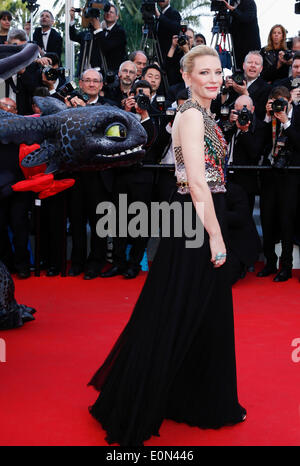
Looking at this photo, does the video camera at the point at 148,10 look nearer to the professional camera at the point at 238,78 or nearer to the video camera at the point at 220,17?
the video camera at the point at 220,17

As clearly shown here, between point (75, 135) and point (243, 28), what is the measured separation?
5.60 m

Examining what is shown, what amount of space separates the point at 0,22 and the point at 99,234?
3.28m

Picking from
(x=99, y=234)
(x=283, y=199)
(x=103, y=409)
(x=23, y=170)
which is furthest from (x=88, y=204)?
(x=103, y=409)

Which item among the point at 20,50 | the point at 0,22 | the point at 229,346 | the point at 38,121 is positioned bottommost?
the point at 229,346

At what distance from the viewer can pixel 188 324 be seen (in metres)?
2.45

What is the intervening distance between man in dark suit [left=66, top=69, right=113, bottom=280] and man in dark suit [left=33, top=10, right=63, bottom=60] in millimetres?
2279

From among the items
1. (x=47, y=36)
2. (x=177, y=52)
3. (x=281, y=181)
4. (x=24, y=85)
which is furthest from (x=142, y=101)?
(x=47, y=36)

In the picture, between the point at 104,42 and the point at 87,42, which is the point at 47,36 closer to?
the point at 87,42

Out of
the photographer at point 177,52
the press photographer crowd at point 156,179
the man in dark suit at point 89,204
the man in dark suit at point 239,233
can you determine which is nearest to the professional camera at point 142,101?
the press photographer crowd at point 156,179

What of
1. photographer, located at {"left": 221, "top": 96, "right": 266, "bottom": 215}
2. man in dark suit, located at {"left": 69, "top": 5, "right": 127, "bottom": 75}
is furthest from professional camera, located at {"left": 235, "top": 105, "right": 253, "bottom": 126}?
man in dark suit, located at {"left": 69, "top": 5, "right": 127, "bottom": 75}

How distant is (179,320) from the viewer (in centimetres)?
246

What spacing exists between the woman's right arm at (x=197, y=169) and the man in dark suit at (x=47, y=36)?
5.97 meters
